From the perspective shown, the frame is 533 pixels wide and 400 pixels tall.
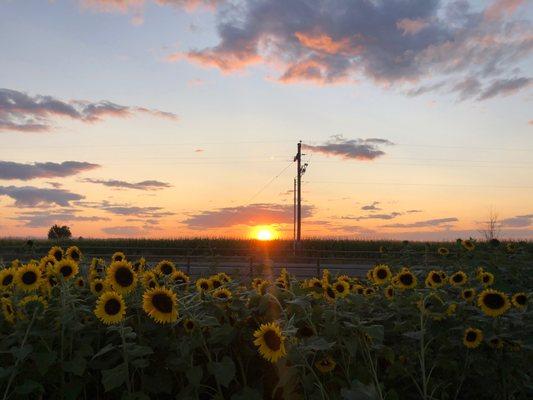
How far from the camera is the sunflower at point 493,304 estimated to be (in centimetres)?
416

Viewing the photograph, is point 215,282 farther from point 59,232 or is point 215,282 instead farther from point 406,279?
point 59,232

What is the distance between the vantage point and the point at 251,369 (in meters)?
3.86

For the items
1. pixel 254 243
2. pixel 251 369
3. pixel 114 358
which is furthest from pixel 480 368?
pixel 254 243

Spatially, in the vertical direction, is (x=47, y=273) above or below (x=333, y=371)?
above

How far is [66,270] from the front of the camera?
13.9 feet

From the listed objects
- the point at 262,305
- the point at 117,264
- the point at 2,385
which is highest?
the point at 117,264

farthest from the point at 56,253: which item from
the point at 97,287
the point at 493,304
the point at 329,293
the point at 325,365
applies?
the point at 493,304

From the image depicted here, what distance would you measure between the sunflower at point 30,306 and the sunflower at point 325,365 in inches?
69.4

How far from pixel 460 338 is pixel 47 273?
303cm

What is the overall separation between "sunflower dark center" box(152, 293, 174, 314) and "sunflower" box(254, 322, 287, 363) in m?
0.61

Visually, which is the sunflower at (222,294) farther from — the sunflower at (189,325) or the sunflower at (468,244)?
the sunflower at (468,244)

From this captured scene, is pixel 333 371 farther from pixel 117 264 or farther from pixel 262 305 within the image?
pixel 117 264

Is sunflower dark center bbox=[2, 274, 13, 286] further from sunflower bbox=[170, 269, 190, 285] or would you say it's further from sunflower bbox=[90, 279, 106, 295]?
sunflower bbox=[170, 269, 190, 285]

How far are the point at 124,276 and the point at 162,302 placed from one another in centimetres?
53
